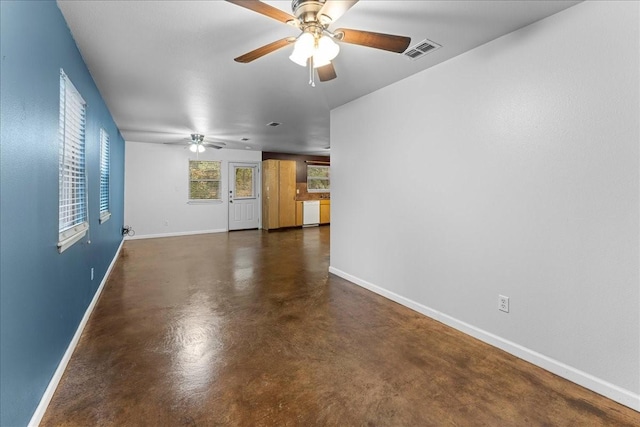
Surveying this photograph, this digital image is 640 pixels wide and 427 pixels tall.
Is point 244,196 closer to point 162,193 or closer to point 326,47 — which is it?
point 162,193

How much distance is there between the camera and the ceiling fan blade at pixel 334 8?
1.55 metres

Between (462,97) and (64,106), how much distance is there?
10.2ft

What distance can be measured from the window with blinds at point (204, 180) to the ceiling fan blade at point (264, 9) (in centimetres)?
706

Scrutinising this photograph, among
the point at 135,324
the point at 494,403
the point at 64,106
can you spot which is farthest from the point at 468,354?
the point at 64,106

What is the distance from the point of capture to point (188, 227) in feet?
26.6

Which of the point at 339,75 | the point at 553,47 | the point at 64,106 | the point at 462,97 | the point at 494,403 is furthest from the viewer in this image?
the point at 339,75

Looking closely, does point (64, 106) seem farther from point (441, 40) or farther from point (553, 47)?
point (553, 47)

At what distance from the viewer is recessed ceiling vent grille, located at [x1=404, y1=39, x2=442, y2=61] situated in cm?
245

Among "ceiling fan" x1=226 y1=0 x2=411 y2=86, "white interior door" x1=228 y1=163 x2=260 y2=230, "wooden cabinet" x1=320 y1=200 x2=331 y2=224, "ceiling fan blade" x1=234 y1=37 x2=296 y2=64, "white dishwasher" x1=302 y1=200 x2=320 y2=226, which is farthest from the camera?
"wooden cabinet" x1=320 y1=200 x2=331 y2=224

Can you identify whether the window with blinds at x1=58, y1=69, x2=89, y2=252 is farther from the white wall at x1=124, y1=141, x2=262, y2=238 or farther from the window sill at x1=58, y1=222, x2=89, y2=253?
the white wall at x1=124, y1=141, x2=262, y2=238

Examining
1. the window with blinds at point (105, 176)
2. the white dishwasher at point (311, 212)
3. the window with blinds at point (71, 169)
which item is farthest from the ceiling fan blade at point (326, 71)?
the white dishwasher at point (311, 212)

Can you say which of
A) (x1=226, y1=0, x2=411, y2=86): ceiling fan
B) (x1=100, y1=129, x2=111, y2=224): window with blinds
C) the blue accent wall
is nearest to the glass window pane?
(x1=100, y1=129, x2=111, y2=224): window with blinds

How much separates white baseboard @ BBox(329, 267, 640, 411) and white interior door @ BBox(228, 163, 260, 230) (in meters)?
6.40

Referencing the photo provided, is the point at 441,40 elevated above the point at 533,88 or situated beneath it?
elevated above
